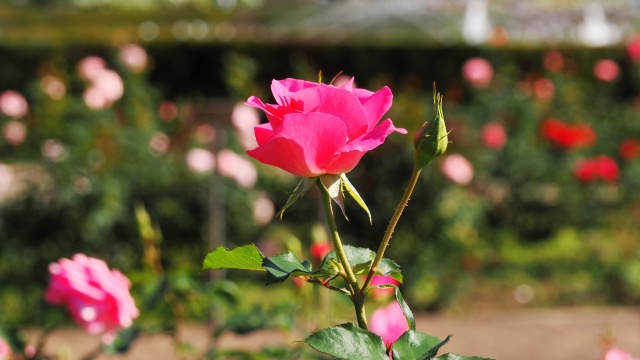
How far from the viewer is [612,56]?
29.4 ft

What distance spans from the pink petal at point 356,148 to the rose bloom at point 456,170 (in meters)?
4.52

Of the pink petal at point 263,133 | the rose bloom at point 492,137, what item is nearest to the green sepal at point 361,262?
the pink petal at point 263,133

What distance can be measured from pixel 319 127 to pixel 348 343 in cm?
18

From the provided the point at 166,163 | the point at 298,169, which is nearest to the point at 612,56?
A: the point at 166,163

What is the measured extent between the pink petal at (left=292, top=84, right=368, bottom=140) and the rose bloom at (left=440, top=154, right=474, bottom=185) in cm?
454

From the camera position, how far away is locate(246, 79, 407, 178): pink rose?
81 centimetres

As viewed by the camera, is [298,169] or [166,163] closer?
[298,169]

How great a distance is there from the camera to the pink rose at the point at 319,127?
0.81m

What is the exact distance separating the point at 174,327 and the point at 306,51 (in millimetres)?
7837

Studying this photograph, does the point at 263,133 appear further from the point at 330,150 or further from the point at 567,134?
the point at 567,134

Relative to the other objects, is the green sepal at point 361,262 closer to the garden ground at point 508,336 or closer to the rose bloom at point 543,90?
the garden ground at point 508,336

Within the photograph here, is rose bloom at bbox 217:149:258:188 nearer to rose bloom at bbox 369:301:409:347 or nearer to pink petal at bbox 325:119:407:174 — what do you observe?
rose bloom at bbox 369:301:409:347

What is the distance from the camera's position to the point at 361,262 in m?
0.88

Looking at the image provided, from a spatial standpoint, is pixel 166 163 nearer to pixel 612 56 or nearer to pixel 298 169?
pixel 298 169
